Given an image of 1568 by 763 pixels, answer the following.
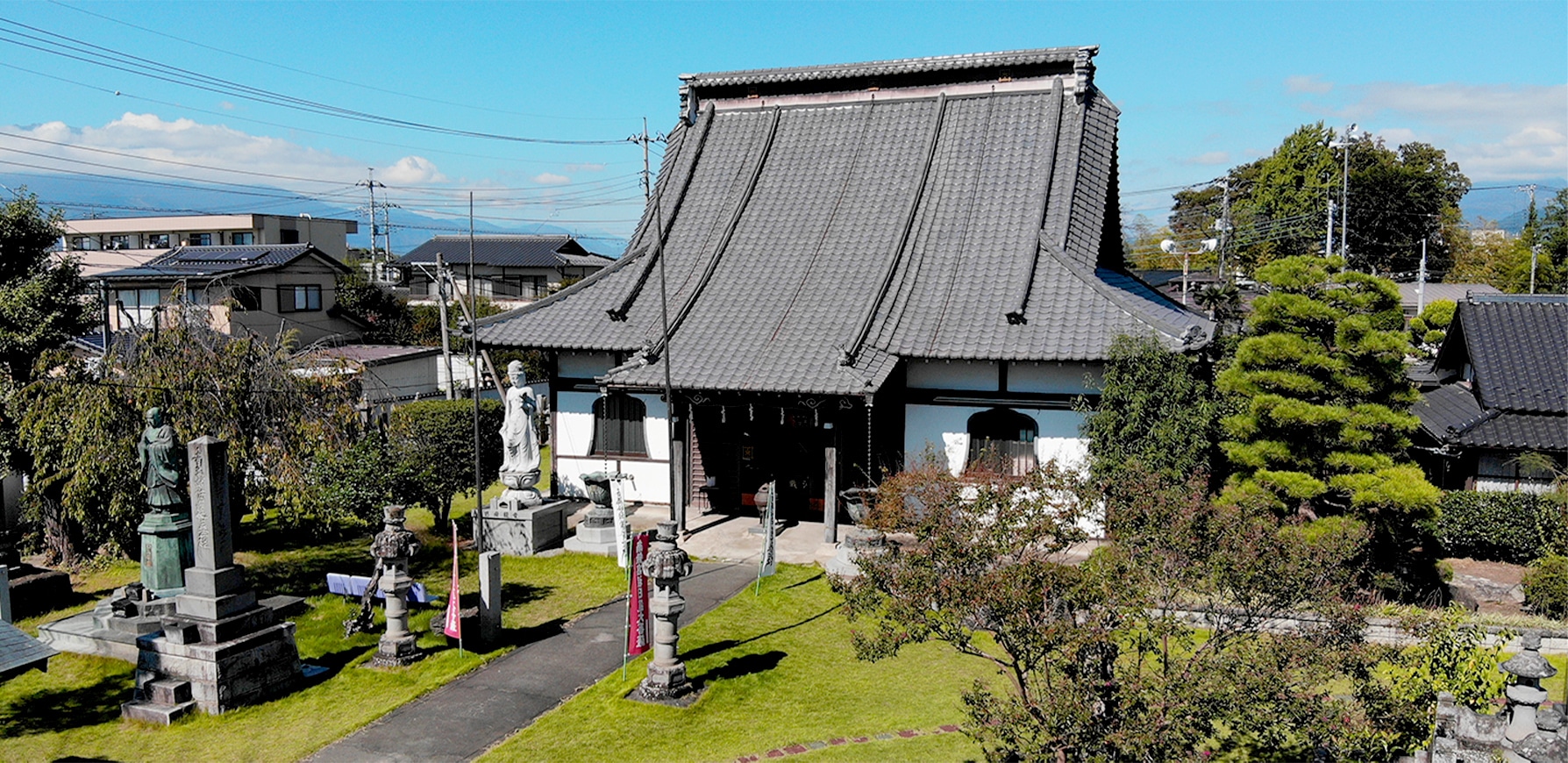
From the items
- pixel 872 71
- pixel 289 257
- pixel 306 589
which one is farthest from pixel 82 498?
pixel 289 257

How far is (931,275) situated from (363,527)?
1303cm

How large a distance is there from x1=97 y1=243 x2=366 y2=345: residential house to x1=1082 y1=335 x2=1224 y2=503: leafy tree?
23.2 m

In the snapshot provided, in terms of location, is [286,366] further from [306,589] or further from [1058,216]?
[1058,216]

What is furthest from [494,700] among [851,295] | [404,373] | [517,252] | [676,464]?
[517,252]

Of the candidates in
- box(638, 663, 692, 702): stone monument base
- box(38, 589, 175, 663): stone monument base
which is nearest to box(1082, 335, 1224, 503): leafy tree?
box(638, 663, 692, 702): stone monument base

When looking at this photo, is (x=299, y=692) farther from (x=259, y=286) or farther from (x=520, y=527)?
(x=259, y=286)

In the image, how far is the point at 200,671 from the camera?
12500mm

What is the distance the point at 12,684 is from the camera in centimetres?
1351

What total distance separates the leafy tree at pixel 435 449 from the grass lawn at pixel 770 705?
7391 mm

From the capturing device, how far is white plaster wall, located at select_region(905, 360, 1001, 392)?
2002 cm

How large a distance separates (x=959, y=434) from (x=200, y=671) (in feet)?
43.7

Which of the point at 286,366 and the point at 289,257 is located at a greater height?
the point at 289,257

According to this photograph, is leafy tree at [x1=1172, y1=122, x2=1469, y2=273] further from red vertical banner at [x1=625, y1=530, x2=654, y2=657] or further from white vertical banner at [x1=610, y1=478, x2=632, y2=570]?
red vertical banner at [x1=625, y1=530, x2=654, y2=657]

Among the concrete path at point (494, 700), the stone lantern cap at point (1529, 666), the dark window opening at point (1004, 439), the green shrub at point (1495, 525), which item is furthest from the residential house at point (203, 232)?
the stone lantern cap at point (1529, 666)
